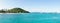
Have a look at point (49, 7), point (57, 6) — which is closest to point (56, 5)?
point (57, 6)

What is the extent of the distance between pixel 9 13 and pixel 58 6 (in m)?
10.2

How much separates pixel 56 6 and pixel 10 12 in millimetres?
9615

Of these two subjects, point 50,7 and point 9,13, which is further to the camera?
point 9,13

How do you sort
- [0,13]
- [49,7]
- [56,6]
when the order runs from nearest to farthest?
[56,6], [49,7], [0,13]

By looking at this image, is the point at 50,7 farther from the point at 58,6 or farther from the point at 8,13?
the point at 8,13

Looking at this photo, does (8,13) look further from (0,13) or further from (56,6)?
(56,6)

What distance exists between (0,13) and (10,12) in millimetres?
1836

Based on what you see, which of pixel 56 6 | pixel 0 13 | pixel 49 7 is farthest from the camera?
pixel 0 13

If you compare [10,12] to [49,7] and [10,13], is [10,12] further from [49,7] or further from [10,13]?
[49,7]

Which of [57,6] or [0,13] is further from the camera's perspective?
[0,13]

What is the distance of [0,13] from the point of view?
19047 mm

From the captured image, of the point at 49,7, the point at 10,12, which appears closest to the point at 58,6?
the point at 49,7

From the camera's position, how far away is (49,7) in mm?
16000

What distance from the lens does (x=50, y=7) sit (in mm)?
16047
